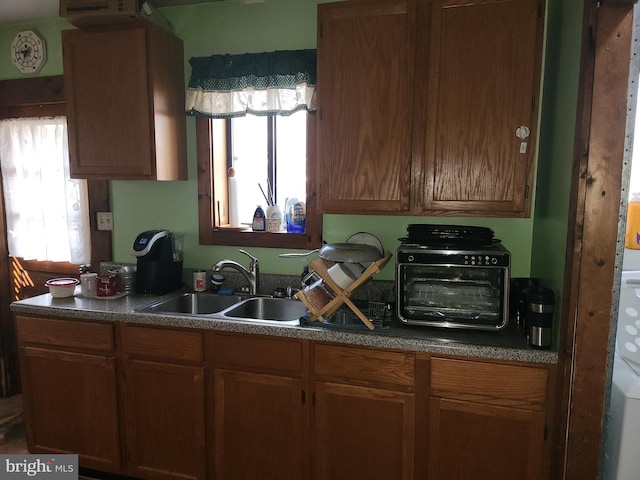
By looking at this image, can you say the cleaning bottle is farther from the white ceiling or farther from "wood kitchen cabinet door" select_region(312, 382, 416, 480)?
the white ceiling

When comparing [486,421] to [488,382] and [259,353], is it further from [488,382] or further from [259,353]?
[259,353]

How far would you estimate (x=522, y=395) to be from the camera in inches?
62.9

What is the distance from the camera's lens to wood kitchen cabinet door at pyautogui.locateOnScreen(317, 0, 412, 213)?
6.06 ft

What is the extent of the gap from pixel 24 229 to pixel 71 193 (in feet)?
1.53

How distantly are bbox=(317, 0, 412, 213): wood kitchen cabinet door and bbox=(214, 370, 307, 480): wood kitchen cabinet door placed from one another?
0.86 meters

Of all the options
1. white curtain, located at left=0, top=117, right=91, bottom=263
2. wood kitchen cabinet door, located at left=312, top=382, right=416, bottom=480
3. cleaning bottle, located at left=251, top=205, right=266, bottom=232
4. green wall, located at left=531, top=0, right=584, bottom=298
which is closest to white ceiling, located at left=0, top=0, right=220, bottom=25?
white curtain, located at left=0, top=117, right=91, bottom=263

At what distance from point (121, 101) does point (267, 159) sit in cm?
80

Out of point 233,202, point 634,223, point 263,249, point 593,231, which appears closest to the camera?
point 593,231

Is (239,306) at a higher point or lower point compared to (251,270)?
lower

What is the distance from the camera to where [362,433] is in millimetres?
1766

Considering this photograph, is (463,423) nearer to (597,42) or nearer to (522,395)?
(522,395)

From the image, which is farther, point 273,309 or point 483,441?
point 273,309

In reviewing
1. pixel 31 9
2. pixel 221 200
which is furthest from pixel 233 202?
pixel 31 9

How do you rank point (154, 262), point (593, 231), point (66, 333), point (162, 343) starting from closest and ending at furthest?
point (593, 231), point (162, 343), point (66, 333), point (154, 262)
